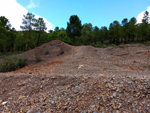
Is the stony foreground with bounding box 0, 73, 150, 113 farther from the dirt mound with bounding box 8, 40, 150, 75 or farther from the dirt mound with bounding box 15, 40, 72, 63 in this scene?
the dirt mound with bounding box 15, 40, 72, 63

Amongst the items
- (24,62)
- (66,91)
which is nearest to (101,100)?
(66,91)

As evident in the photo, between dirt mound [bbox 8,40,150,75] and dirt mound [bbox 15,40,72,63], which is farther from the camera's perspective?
dirt mound [bbox 15,40,72,63]

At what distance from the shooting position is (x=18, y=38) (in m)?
29.7

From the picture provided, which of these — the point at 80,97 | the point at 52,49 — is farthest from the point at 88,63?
the point at 52,49

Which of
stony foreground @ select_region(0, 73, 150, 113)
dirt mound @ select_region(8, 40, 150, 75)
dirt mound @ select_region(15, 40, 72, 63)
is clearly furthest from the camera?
dirt mound @ select_region(15, 40, 72, 63)

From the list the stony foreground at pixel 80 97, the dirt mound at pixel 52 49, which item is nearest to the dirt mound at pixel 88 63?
the dirt mound at pixel 52 49

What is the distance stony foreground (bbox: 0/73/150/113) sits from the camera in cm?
213

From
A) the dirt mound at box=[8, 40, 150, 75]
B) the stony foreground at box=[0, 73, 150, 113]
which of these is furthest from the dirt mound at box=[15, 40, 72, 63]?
the stony foreground at box=[0, 73, 150, 113]

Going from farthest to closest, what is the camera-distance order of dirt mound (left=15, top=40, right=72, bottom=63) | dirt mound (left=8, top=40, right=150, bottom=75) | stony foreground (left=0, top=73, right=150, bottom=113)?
dirt mound (left=15, top=40, right=72, bottom=63), dirt mound (left=8, top=40, right=150, bottom=75), stony foreground (left=0, top=73, right=150, bottom=113)

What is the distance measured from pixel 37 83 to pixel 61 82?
3.21 feet

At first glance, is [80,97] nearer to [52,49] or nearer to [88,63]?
[88,63]

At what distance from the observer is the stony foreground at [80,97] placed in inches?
83.8

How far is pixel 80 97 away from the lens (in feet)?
8.57

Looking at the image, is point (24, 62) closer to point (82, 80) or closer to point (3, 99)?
point (3, 99)
